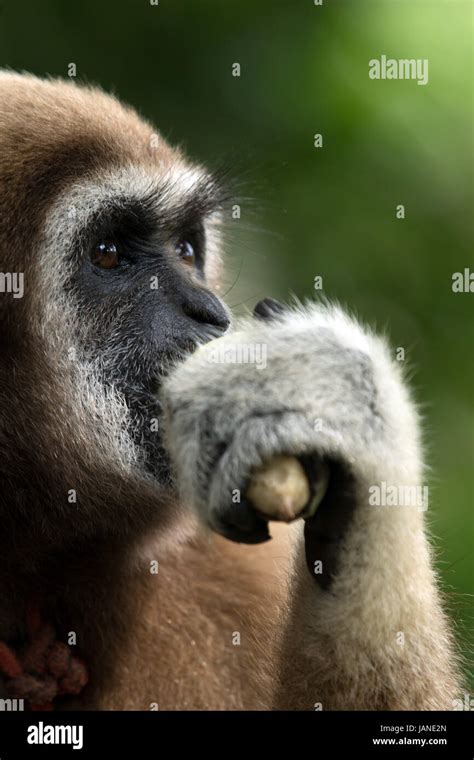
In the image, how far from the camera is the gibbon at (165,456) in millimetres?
3412

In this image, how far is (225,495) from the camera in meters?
3.25

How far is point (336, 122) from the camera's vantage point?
7711mm

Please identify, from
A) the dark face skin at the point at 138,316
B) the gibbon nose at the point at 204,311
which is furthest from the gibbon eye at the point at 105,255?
the gibbon nose at the point at 204,311

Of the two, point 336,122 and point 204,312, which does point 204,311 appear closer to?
point 204,312

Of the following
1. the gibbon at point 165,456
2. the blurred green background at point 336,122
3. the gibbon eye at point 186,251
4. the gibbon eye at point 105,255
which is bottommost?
the gibbon at point 165,456

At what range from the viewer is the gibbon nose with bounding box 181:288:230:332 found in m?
4.12

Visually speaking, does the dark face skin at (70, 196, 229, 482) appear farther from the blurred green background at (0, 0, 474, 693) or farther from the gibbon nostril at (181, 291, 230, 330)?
the blurred green background at (0, 0, 474, 693)

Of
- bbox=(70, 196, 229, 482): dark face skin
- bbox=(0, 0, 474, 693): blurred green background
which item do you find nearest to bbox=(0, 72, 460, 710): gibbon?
bbox=(70, 196, 229, 482): dark face skin

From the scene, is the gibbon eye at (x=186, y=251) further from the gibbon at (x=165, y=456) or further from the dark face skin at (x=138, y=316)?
the dark face skin at (x=138, y=316)

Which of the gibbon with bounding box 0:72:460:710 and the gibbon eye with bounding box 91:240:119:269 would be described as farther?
the gibbon eye with bounding box 91:240:119:269

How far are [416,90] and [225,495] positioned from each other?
16.9ft

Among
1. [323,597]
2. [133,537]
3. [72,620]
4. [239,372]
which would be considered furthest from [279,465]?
[72,620]

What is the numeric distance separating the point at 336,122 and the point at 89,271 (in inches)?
161
